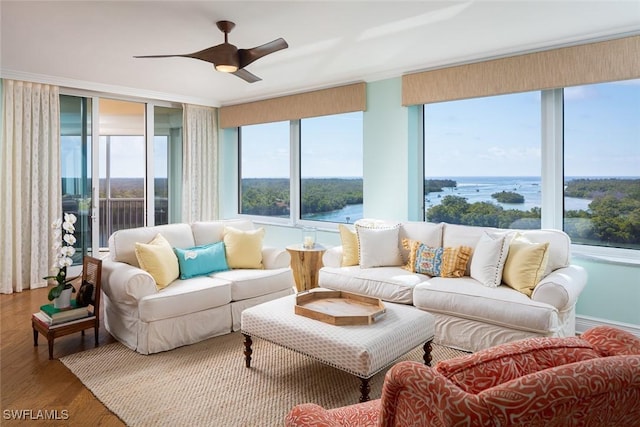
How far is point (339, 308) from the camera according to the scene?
2.82 meters

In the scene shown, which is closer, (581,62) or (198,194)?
(581,62)

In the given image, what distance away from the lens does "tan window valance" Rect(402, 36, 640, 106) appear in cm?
329

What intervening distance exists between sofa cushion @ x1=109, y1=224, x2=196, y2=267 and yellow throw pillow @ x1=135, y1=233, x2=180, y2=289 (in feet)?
0.53

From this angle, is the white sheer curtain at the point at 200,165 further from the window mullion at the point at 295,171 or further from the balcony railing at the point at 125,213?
the window mullion at the point at 295,171

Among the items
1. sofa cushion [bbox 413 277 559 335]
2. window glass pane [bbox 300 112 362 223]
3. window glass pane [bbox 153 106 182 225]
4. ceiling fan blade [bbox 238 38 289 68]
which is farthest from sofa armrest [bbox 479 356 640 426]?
window glass pane [bbox 153 106 182 225]

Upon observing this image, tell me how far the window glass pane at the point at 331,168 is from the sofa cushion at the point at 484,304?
2070 mm

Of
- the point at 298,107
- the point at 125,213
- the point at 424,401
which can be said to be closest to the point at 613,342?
the point at 424,401

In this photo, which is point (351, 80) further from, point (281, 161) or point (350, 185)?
point (281, 161)

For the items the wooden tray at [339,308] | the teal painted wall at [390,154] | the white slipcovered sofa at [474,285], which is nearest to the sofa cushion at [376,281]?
the white slipcovered sofa at [474,285]

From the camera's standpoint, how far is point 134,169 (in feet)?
20.6

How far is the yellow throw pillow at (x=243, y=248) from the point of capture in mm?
4035

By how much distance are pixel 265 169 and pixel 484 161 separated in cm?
340

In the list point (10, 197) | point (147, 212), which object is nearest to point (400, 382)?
point (10, 197)

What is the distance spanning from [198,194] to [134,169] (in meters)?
1.01
